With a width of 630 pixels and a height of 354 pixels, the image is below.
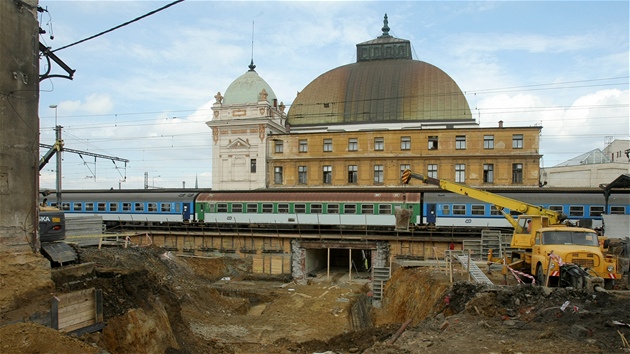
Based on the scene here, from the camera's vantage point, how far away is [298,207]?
3466 cm

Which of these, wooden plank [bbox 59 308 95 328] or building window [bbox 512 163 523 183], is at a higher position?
building window [bbox 512 163 523 183]

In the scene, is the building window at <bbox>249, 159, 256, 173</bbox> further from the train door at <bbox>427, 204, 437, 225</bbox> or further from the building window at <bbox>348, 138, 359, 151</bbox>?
the train door at <bbox>427, 204, 437, 225</bbox>

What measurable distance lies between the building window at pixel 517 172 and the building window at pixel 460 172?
416cm

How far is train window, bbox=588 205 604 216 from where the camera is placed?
3025cm

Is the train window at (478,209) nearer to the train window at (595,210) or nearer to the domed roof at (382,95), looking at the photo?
the train window at (595,210)

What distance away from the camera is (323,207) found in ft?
112

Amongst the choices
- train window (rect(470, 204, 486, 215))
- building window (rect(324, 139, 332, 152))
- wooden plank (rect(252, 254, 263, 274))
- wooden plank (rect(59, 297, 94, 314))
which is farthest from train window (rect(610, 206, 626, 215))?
wooden plank (rect(59, 297, 94, 314))

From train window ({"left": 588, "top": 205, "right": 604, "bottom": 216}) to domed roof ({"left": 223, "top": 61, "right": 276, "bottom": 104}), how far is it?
30.2 meters

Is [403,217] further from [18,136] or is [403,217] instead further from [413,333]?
[18,136]

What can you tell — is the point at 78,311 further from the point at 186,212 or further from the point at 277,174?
the point at 277,174

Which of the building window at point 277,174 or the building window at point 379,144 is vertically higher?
the building window at point 379,144

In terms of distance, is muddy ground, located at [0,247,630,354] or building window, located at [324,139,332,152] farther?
building window, located at [324,139,332,152]

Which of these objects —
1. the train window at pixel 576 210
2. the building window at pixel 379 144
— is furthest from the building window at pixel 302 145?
the train window at pixel 576 210

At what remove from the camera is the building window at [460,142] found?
4094 centimetres
